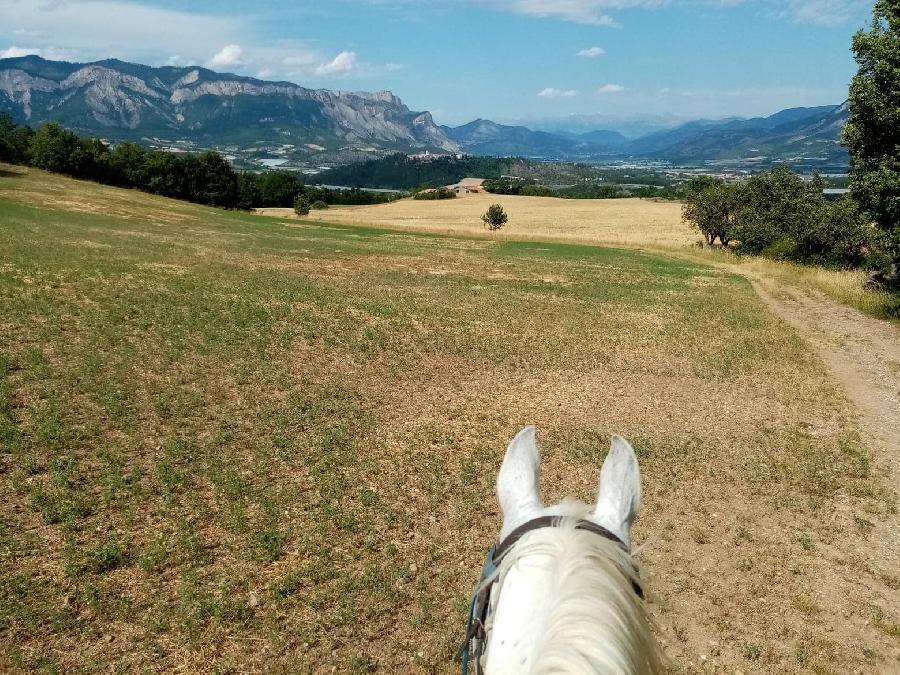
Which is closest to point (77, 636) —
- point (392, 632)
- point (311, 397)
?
point (392, 632)

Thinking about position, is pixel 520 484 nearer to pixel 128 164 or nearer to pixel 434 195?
pixel 128 164

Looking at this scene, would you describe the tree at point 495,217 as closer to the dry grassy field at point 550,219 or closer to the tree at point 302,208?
the dry grassy field at point 550,219

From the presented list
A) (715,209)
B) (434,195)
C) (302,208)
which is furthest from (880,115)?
(434,195)

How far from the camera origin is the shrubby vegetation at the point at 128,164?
58.0 metres

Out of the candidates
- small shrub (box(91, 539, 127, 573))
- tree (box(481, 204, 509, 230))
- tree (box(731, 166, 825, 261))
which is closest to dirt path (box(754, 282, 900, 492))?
tree (box(731, 166, 825, 261))

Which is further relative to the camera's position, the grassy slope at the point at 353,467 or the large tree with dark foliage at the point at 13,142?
the large tree with dark foliage at the point at 13,142

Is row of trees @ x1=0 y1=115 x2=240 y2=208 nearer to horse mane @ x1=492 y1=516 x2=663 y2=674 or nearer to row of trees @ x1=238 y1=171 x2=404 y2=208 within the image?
row of trees @ x1=238 y1=171 x2=404 y2=208

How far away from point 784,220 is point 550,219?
3921 cm

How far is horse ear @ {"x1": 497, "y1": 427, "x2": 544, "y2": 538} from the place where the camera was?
2.27 m

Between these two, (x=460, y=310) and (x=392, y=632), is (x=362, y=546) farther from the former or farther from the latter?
(x=460, y=310)

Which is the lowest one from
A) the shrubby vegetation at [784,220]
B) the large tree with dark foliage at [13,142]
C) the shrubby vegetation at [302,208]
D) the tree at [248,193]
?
the shrubby vegetation at [784,220]

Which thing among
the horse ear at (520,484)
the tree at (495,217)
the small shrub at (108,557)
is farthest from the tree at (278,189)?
the horse ear at (520,484)

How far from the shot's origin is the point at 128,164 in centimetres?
6425

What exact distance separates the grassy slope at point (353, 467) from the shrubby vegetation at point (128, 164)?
1953 inches
